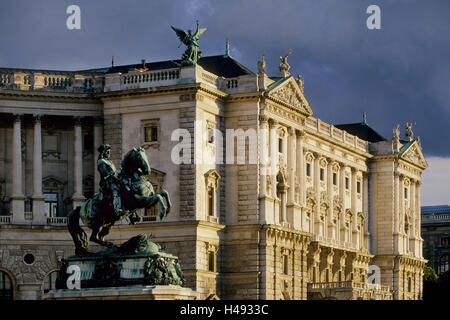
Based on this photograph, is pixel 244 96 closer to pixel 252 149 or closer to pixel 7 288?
pixel 252 149

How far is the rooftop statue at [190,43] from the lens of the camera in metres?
92.4

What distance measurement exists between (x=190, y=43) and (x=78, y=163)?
12.1 metres

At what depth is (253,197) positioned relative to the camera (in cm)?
9600

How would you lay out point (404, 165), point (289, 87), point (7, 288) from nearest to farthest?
point (7, 288), point (289, 87), point (404, 165)

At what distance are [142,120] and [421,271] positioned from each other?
1992 inches

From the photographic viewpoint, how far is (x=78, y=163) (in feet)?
315

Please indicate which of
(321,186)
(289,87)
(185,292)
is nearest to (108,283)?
(185,292)

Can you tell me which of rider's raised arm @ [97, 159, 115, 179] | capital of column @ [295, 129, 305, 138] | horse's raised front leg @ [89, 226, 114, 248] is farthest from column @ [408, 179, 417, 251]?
rider's raised arm @ [97, 159, 115, 179]

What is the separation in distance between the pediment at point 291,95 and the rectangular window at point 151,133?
9.35 metres

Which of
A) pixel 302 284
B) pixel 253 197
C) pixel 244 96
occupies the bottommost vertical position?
pixel 302 284

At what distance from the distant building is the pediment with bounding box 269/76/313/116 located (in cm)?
5700

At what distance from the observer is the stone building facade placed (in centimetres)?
9250

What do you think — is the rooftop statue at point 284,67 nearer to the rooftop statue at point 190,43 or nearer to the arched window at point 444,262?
the rooftop statue at point 190,43

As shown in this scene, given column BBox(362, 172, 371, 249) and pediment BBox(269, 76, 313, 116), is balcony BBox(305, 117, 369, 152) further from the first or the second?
pediment BBox(269, 76, 313, 116)
